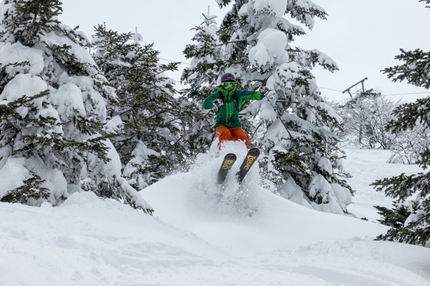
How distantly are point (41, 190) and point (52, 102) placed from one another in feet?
5.34

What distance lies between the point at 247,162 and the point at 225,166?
0.50 metres

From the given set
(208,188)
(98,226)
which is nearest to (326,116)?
(208,188)

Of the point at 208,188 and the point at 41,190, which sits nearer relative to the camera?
the point at 41,190

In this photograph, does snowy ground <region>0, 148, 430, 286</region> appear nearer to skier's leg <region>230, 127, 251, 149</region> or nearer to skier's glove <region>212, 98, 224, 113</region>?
skier's leg <region>230, 127, 251, 149</region>

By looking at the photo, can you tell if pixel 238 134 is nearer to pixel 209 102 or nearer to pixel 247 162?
pixel 247 162

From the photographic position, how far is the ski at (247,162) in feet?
25.2

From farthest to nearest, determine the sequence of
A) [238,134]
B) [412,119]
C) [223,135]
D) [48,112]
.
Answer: [238,134]
[223,135]
[48,112]
[412,119]

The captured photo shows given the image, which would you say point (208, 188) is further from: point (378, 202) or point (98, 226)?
point (378, 202)

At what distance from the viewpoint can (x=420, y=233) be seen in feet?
15.5

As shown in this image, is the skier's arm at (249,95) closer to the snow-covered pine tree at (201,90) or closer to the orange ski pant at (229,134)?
the orange ski pant at (229,134)

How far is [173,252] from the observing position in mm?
3639

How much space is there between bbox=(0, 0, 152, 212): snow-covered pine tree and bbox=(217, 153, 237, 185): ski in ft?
7.43

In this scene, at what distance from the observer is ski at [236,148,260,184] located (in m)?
7.69

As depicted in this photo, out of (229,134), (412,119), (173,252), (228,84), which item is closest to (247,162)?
(229,134)
